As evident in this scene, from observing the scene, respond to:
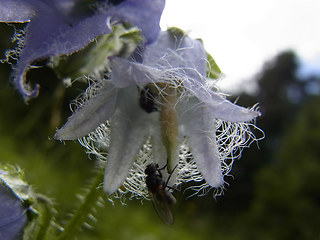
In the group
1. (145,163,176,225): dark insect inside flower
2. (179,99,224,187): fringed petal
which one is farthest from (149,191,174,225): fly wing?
(179,99,224,187): fringed petal

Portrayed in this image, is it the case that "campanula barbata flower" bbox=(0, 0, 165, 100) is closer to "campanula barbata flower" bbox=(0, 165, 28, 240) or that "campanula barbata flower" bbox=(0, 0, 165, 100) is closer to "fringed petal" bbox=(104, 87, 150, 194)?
"fringed petal" bbox=(104, 87, 150, 194)

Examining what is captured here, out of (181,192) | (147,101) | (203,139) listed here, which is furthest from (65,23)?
(181,192)

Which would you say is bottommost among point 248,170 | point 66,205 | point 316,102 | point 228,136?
point 248,170

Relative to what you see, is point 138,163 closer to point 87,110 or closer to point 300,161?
point 87,110

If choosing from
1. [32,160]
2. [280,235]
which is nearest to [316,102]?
[280,235]

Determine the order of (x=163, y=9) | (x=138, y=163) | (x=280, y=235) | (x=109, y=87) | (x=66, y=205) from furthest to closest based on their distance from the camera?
(x=280, y=235) → (x=66, y=205) → (x=138, y=163) → (x=109, y=87) → (x=163, y=9)

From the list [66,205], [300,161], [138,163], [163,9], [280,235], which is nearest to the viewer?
[163,9]

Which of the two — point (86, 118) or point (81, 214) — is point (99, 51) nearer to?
point (86, 118)
